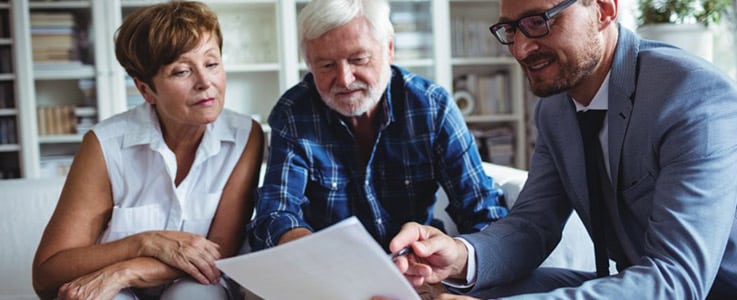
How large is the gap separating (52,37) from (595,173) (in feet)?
11.2

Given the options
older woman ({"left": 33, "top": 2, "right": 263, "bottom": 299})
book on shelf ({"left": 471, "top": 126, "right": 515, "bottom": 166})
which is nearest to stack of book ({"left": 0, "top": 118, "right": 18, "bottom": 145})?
older woman ({"left": 33, "top": 2, "right": 263, "bottom": 299})

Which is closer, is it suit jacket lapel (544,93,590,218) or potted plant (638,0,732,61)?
suit jacket lapel (544,93,590,218)

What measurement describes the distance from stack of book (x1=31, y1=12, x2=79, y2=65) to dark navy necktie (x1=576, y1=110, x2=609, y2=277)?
10.9ft

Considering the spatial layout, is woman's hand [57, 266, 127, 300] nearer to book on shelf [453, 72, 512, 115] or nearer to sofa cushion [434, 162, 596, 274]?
sofa cushion [434, 162, 596, 274]

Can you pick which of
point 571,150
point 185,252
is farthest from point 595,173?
point 185,252

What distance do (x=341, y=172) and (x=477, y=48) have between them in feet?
9.04

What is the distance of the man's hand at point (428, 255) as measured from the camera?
1039 mm

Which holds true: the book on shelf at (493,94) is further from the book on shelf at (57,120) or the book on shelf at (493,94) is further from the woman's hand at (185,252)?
the woman's hand at (185,252)

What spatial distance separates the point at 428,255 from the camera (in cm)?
110

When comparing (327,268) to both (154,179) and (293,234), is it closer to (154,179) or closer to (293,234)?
(293,234)

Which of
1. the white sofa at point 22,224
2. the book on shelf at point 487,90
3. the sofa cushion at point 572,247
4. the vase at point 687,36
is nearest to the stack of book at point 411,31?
the book on shelf at point 487,90

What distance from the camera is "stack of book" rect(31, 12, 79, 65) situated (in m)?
3.80

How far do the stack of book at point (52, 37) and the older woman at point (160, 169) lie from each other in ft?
7.88

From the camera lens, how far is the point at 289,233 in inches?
58.9
